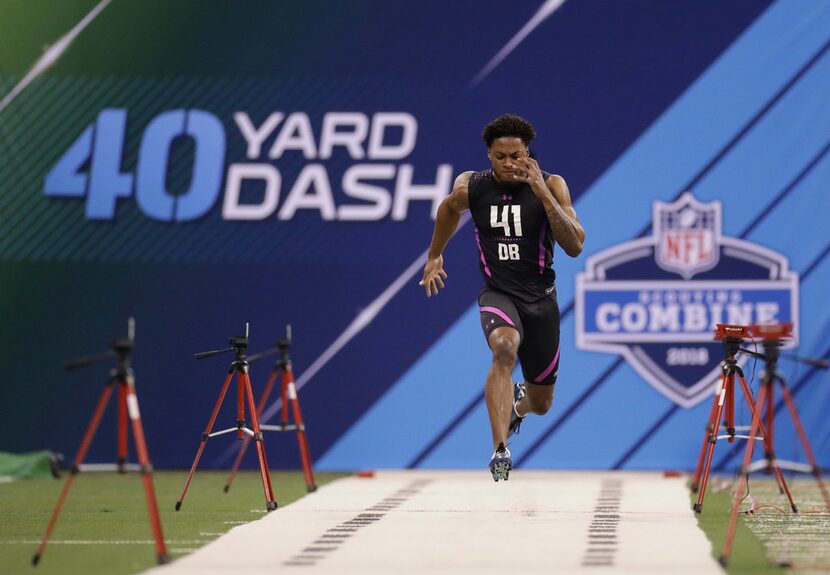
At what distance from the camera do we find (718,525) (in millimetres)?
6566

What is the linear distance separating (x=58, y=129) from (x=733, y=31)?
5.51 m

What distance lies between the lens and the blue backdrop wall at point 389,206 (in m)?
10.6

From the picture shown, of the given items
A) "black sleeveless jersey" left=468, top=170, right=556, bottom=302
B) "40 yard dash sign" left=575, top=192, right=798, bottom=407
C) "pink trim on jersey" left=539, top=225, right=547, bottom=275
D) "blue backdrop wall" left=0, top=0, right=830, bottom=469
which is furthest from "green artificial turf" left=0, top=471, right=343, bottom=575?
"40 yard dash sign" left=575, top=192, right=798, bottom=407

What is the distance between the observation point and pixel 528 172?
273 inches

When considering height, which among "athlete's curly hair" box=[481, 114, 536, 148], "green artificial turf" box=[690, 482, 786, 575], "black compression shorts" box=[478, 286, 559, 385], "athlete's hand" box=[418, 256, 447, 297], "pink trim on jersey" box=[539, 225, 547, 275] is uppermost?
"athlete's curly hair" box=[481, 114, 536, 148]

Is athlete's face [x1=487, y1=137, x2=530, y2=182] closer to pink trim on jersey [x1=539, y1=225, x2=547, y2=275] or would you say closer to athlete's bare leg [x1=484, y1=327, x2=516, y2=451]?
pink trim on jersey [x1=539, y1=225, x2=547, y2=275]

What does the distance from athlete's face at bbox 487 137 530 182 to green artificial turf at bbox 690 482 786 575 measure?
6.71ft

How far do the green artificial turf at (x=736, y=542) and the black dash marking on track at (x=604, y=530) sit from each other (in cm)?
42

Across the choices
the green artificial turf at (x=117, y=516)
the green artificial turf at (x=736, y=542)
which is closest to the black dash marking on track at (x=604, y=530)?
the green artificial turf at (x=736, y=542)

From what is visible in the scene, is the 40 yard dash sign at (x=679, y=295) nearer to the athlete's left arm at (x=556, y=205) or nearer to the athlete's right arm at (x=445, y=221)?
the athlete's right arm at (x=445, y=221)

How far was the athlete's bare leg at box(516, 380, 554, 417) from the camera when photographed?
7.79 metres

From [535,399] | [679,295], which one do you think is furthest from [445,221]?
[679,295]

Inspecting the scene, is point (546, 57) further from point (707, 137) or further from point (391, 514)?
point (391, 514)

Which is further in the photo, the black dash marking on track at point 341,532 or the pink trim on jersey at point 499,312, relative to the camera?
the pink trim on jersey at point 499,312
